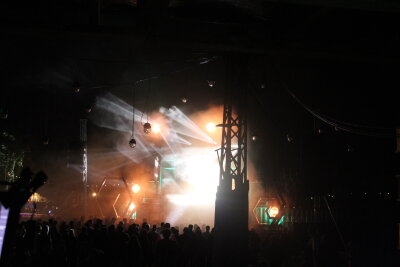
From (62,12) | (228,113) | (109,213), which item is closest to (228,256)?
(228,113)

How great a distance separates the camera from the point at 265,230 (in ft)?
70.4

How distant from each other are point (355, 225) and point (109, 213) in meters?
14.9

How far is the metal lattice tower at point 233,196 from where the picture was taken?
41.6ft

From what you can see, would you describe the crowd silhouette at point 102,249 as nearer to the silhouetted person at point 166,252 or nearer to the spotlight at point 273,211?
the silhouetted person at point 166,252

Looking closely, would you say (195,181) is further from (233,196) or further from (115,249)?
(115,249)

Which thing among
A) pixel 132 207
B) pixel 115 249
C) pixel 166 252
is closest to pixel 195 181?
pixel 132 207

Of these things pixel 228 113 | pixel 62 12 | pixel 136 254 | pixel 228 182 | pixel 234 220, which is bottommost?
pixel 136 254

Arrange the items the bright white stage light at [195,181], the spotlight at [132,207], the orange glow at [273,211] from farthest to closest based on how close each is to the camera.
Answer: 1. the bright white stage light at [195,181]
2. the spotlight at [132,207]
3. the orange glow at [273,211]

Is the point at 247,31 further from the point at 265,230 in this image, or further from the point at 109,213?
the point at 109,213

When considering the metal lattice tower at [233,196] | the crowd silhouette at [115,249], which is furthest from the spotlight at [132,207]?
the metal lattice tower at [233,196]

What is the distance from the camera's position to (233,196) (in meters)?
13.2

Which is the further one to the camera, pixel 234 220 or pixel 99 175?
pixel 99 175

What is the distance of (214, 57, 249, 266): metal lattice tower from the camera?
41.6 feet

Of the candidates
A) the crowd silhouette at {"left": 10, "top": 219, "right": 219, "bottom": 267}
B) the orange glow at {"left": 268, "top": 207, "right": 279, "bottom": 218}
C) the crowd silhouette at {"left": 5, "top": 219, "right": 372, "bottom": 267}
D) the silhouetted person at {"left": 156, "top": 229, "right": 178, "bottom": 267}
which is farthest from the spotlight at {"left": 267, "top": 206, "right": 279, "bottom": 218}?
the silhouetted person at {"left": 156, "top": 229, "right": 178, "bottom": 267}
